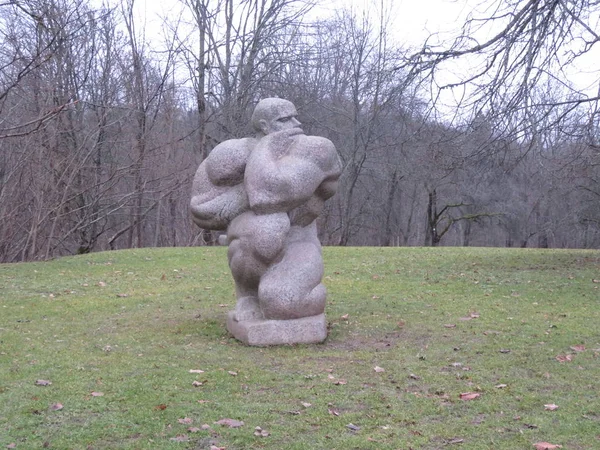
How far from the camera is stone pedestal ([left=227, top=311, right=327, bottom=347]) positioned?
721cm

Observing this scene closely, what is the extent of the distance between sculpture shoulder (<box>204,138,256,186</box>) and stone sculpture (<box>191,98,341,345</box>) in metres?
0.01

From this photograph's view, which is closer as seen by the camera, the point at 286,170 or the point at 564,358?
the point at 564,358

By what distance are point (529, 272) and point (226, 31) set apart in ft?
60.7

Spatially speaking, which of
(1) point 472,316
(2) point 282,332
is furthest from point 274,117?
(1) point 472,316

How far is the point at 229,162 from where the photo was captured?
24.7ft

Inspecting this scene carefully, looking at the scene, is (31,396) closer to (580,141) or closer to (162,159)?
(580,141)

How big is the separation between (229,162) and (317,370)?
2.55 meters

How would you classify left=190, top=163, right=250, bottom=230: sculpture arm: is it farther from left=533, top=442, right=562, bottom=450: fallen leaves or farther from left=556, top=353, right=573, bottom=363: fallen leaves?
left=533, top=442, right=562, bottom=450: fallen leaves

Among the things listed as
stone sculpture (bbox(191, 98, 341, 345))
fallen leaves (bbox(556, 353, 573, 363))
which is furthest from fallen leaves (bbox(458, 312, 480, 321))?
stone sculpture (bbox(191, 98, 341, 345))

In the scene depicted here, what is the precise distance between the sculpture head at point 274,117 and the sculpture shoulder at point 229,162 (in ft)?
0.70

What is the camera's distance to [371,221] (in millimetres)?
37469

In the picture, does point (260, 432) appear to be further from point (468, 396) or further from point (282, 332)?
point (282, 332)

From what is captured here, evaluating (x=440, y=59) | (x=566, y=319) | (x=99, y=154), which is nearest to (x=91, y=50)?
(x=99, y=154)

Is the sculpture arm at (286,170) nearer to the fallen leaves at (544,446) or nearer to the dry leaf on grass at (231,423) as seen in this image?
the dry leaf on grass at (231,423)
